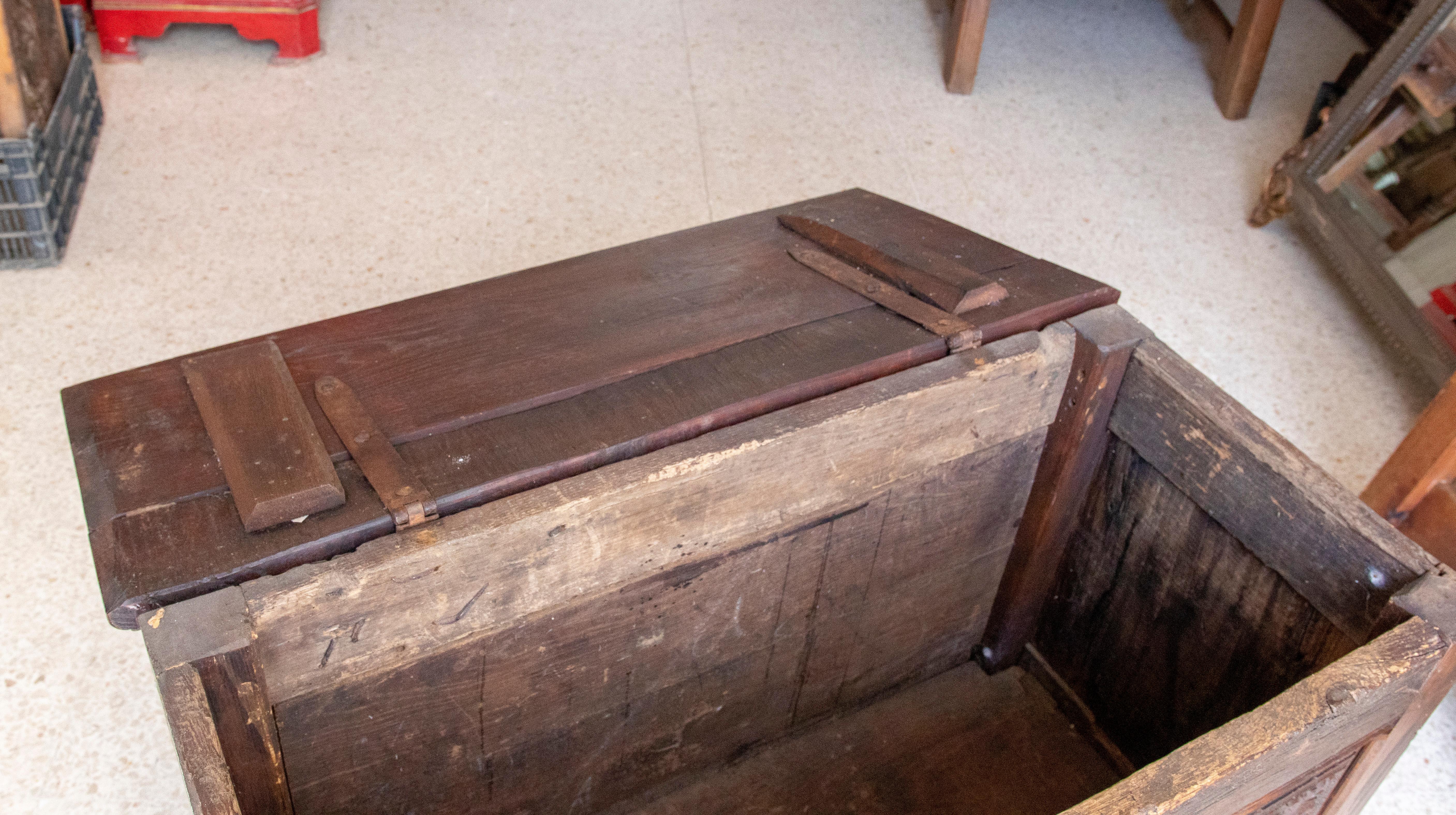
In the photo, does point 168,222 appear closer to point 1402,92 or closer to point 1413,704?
point 1413,704

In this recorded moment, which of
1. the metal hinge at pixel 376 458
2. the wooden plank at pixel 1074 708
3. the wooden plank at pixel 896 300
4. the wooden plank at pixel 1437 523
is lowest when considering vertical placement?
the wooden plank at pixel 1074 708

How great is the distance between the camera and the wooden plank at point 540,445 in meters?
1.08

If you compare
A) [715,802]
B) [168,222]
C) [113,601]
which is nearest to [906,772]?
[715,802]

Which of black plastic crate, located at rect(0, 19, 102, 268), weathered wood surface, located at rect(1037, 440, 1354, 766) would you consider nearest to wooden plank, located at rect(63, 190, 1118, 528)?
weathered wood surface, located at rect(1037, 440, 1354, 766)

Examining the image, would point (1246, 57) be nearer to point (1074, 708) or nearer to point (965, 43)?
point (965, 43)

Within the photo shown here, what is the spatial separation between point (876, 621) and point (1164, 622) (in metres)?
0.42

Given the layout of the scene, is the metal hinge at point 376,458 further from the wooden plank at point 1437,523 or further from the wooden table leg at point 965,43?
the wooden table leg at point 965,43

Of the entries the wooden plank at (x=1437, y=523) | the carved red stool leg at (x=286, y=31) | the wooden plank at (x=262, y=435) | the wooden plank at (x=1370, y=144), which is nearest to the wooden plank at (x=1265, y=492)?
the wooden plank at (x=1437, y=523)

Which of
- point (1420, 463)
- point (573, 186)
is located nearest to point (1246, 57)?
point (1420, 463)

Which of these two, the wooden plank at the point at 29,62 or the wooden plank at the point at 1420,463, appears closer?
the wooden plank at the point at 1420,463

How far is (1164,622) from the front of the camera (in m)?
1.64

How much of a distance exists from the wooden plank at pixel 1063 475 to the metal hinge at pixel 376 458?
0.91 m

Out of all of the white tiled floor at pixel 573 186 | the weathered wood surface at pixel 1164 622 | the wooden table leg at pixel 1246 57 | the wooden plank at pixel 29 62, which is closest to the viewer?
the weathered wood surface at pixel 1164 622

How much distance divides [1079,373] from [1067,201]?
1.87 meters
